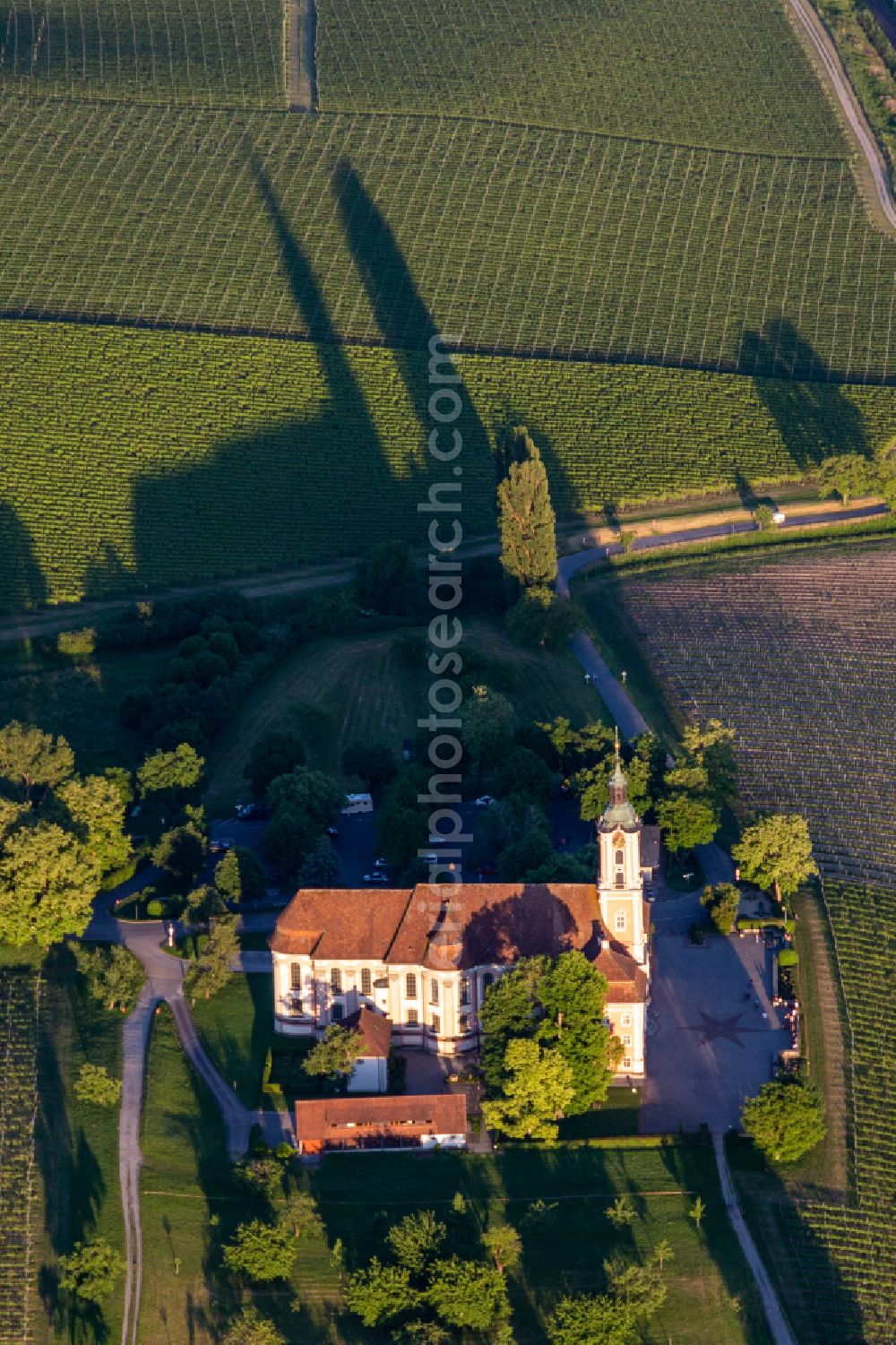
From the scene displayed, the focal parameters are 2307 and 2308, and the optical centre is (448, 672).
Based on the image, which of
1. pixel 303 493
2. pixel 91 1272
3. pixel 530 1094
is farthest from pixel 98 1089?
pixel 303 493

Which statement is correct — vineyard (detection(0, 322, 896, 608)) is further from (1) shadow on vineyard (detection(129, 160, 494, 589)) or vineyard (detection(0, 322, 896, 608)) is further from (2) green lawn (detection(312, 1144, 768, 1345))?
(2) green lawn (detection(312, 1144, 768, 1345))

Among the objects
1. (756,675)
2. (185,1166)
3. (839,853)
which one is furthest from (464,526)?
(185,1166)

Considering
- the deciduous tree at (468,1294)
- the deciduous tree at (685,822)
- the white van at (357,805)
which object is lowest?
the deciduous tree at (468,1294)

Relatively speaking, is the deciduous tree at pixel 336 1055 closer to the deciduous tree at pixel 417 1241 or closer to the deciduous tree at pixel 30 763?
the deciduous tree at pixel 417 1241

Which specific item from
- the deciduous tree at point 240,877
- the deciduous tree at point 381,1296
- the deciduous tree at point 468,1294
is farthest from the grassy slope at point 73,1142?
the deciduous tree at point 468,1294

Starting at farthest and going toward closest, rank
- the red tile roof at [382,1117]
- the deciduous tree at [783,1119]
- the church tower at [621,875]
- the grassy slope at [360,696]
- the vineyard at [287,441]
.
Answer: the vineyard at [287,441]
the grassy slope at [360,696]
the church tower at [621,875]
the red tile roof at [382,1117]
the deciduous tree at [783,1119]

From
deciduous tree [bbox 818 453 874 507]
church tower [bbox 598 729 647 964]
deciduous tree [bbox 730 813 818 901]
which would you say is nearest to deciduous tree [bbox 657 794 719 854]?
deciduous tree [bbox 730 813 818 901]

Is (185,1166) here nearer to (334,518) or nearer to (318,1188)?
(318,1188)

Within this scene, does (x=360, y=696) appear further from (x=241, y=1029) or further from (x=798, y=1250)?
(x=798, y=1250)
